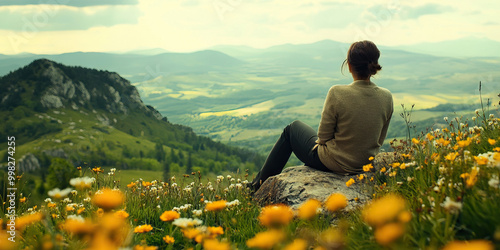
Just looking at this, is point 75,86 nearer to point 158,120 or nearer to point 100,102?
point 100,102

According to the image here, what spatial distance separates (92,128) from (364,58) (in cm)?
14964

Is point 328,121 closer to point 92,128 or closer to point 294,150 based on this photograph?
point 294,150

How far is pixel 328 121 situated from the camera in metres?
5.31

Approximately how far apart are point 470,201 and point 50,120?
155831 mm

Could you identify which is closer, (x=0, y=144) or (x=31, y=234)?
(x=31, y=234)

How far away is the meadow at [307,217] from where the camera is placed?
1602 millimetres

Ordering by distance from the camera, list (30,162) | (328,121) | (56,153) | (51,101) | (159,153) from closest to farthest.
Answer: (328,121)
(30,162)
(56,153)
(159,153)
(51,101)

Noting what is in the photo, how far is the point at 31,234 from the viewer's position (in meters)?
3.62

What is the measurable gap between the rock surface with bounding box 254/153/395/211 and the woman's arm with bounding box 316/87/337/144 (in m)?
0.59

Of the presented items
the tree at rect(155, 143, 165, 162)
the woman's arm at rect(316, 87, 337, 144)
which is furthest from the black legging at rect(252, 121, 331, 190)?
the tree at rect(155, 143, 165, 162)

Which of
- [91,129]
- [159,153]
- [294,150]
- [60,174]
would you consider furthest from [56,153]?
[294,150]

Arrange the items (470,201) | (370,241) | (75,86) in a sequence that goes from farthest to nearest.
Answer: (75,86)
(370,241)
(470,201)

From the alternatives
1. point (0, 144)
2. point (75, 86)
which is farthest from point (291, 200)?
point (75, 86)

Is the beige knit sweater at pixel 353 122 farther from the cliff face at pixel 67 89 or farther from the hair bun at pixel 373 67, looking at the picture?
the cliff face at pixel 67 89
